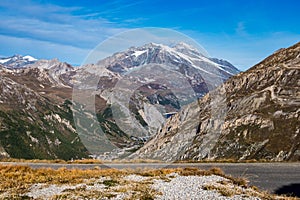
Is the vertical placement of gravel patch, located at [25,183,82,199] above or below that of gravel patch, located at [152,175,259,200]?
above

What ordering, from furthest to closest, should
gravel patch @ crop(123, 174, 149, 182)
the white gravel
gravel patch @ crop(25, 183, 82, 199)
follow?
gravel patch @ crop(123, 174, 149, 182)
gravel patch @ crop(25, 183, 82, 199)
the white gravel

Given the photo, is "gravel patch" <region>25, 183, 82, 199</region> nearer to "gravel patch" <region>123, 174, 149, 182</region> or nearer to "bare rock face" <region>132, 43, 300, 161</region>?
"gravel patch" <region>123, 174, 149, 182</region>

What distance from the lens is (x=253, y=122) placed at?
130375mm

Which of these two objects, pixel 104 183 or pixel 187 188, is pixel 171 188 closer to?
pixel 187 188

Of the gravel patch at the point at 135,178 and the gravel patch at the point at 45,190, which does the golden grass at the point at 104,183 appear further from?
the gravel patch at the point at 45,190

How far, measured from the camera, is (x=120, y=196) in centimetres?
1919

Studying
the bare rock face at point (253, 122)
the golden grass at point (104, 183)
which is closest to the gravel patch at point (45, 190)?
the golden grass at point (104, 183)

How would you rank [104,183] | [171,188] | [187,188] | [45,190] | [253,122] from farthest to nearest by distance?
[253,122]
[104,183]
[45,190]
[171,188]
[187,188]

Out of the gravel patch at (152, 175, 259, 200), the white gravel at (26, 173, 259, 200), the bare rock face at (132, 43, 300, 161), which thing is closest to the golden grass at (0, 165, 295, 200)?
the white gravel at (26, 173, 259, 200)

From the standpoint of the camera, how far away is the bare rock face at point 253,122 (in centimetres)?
10794

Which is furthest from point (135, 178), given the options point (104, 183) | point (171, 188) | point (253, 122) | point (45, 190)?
point (253, 122)

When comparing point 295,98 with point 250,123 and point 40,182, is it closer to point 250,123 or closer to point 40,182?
point 250,123

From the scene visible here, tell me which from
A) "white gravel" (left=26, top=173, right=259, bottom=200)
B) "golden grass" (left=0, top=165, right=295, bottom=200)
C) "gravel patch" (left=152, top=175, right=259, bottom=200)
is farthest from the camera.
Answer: "golden grass" (left=0, top=165, right=295, bottom=200)

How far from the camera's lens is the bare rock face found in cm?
10794
